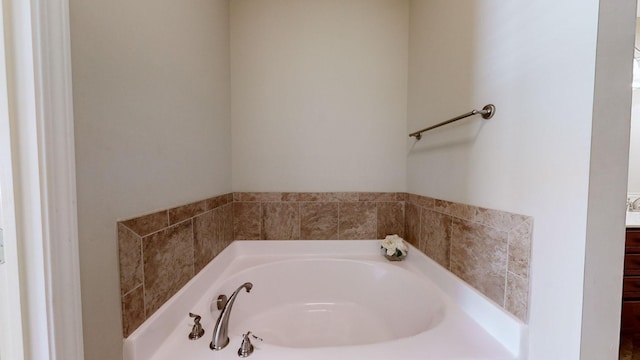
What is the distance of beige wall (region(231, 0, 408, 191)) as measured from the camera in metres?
1.66

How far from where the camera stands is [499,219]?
0.88 metres

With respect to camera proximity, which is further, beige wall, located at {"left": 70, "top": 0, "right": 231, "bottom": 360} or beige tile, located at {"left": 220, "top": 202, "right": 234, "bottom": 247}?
beige tile, located at {"left": 220, "top": 202, "right": 234, "bottom": 247}

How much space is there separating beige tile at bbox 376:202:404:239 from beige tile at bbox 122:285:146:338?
1.39m

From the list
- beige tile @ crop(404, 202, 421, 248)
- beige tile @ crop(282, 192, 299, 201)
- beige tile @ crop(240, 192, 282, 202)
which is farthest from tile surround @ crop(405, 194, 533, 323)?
beige tile @ crop(240, 192, 282, 202)

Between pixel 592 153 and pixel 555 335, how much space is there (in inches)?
19.7

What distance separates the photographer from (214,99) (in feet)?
4.58

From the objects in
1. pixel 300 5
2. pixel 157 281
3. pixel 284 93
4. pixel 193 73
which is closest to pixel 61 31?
pixel 193 73

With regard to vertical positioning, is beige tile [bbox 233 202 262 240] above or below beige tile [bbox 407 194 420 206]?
below

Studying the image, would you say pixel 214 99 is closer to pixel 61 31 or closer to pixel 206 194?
pixel 206 194

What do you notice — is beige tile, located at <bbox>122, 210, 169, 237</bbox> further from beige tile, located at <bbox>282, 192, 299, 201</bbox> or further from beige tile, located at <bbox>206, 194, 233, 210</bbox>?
beige tile, located at <bbox>282, 192, 299, 201</bbox>

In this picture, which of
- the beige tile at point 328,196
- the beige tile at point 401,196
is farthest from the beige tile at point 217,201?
the beige tile at point 401,196

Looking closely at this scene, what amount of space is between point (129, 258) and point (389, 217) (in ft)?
4.84

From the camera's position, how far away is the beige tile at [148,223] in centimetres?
76

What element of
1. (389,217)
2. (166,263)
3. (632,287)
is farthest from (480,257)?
(632,287)
